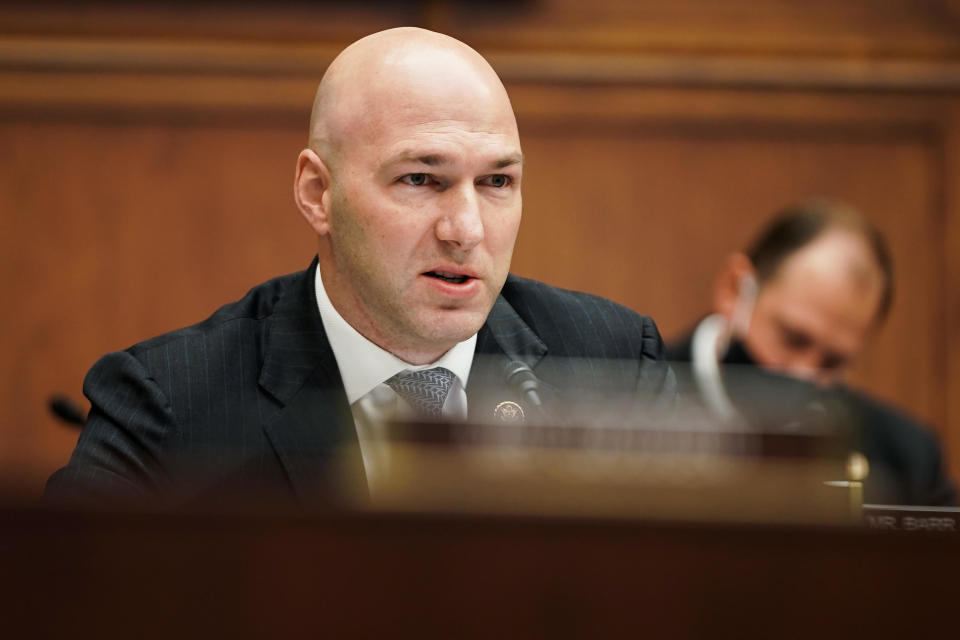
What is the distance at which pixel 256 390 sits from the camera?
162 centimetres

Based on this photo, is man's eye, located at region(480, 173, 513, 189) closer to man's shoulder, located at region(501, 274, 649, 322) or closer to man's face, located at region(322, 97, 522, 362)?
man's face, located at region(322, 97, 522, 362)

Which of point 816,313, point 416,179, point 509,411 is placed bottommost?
point 509,411

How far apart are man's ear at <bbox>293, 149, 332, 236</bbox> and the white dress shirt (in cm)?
10

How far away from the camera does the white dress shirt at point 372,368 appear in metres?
1.63

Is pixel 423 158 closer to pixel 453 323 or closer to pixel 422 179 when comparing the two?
pixel 422 179

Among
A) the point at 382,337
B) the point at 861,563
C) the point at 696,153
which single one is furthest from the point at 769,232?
the point at 861,563

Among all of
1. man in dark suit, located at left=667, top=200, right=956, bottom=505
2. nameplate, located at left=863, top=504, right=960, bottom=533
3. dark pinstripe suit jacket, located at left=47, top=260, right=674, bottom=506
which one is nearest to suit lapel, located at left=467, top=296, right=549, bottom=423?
dark pinstripe suit jacket, located at left=47, top=260, right=674, bottom=506

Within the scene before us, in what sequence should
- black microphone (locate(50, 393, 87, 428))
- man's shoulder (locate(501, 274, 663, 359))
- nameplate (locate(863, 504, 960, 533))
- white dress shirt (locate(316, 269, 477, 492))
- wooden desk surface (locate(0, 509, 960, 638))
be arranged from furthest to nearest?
black microphone (locate(50, 393, 87, 428)), man's shoulder (locate(501, 274, 663, 359)), white dress shirt (locate(316, 269, 477, 492)), nameplate (locate(863, 504, 960, 533)), wooden desk surface (locate(0, 509, 960, 638))

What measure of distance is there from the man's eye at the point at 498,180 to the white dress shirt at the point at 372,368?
0.21 metres

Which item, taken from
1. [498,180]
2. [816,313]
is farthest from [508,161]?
[816,313]

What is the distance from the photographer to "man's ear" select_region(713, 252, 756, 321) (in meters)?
3.12

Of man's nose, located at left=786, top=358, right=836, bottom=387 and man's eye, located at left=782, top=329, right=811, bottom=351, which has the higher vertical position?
man's eye, located at left=782, top=329, right=811, bottom=351

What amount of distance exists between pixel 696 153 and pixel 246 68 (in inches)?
46.2

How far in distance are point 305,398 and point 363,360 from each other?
101mm
